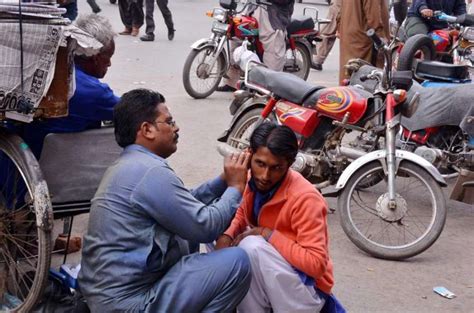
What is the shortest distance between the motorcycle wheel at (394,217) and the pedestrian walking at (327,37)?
5.28 metres

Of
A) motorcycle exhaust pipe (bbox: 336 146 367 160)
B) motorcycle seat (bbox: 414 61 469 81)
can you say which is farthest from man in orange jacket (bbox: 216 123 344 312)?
motorcycle seat (bbox: 414 61 469 81)

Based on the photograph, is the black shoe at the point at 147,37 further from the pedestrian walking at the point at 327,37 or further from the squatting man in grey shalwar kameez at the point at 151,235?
the squatting man in grey shalwar kameez at the point at 151,235

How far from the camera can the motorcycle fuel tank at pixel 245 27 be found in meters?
8.34

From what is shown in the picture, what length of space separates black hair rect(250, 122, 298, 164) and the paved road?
44.2 inches

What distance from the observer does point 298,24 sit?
9320 mm

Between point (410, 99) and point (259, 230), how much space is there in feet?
6.10

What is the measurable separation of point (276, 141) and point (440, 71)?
3.02 meters

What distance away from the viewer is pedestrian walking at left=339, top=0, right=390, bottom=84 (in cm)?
728

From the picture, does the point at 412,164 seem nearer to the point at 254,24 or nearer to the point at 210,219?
the point at 210,219

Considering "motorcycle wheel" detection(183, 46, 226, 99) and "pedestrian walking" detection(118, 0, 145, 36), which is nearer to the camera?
"motorcycle wheel" detection(183, 46, 226, 99)

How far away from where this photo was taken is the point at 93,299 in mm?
2955

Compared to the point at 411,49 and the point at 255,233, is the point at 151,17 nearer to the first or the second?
the point at 411,49

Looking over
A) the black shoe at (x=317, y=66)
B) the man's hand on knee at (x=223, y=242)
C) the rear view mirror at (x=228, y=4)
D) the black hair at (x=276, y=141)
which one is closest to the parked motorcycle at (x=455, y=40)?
the rear view mirror at (x=228, y=4)

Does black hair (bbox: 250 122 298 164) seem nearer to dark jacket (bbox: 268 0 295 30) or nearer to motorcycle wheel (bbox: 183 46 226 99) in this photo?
motorcycle wheel (bbox: 183 46 226 99)
